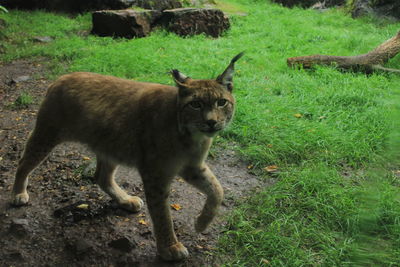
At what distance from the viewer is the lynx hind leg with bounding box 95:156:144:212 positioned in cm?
404

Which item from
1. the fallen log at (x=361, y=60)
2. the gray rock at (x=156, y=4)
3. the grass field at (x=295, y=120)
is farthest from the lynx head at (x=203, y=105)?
the gray rock at (x=156, y=4)

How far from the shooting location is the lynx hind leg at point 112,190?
4039 millimetres

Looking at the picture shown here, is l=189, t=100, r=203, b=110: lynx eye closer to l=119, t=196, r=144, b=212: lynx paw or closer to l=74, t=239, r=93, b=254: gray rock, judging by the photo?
l=119, t=196, r=144, b=212: lynx paw

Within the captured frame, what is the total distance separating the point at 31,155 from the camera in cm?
397

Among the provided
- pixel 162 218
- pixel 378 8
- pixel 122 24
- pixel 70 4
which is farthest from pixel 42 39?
pixel 378 8

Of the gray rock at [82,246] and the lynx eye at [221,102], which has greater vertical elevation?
the lynx eye at [221,102]

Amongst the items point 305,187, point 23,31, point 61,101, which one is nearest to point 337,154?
point 305,187

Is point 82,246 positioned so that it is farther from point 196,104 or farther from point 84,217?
point 196,104

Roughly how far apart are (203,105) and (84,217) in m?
1.70

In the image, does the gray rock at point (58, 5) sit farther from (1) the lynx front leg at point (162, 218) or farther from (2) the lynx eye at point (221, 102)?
(1) the lynx front leg at point (162, 218)

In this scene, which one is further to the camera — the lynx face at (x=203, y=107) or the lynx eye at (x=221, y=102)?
the lynx eye at (x=221, y=102)

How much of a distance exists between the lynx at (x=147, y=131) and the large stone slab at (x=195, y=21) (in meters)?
7.85

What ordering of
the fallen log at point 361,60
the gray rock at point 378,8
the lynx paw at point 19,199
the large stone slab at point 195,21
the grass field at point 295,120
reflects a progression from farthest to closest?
1. the gray rock at point 378,8
2. the large stone slab at point 195,21
3. the fallen log at point 361,60
4. the lynx paw at point 19,199
5. the grass field at point 295,120

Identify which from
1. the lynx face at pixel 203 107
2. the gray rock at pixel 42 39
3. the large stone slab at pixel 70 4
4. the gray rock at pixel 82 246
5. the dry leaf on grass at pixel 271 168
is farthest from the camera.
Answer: the large stone slab at pixel 70 4
